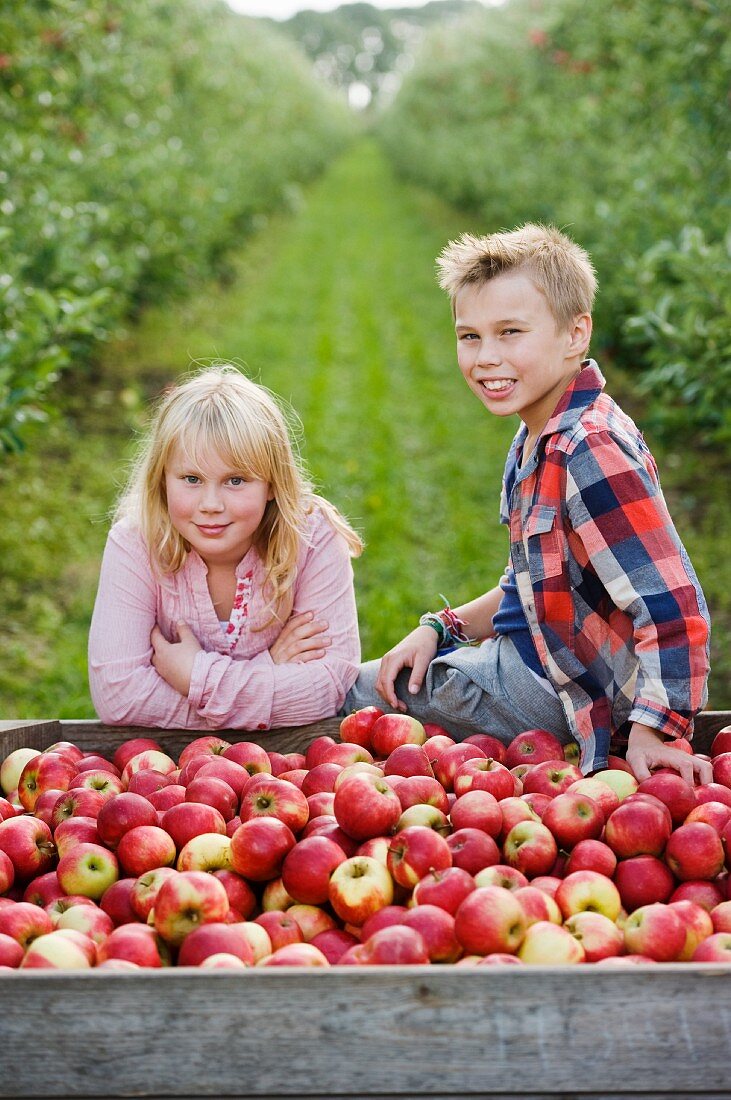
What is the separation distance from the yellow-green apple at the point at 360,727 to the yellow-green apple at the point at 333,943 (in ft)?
2.61

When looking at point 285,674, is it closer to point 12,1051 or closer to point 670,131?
point 12,1051

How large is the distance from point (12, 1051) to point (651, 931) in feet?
3.14

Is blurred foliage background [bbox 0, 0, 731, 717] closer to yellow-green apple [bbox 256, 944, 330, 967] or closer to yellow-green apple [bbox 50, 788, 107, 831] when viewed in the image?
yellow-green apple [bbox 50, 788, 107, 831]

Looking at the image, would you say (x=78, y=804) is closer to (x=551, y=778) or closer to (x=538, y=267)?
(x=551, y=778)

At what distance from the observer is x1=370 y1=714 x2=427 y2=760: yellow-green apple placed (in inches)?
105

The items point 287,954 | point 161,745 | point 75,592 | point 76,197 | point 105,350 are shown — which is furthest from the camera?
point 105,350

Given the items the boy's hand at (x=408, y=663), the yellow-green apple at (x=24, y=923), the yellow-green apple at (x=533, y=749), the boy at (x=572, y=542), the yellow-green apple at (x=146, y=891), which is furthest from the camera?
the boy's hand at (x=408, y=663)

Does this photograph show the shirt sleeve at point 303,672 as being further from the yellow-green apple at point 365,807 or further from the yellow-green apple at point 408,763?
the yellow-green apple at point 365,807

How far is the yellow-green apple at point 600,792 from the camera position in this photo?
2205mm

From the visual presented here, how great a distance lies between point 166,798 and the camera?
2350 mm

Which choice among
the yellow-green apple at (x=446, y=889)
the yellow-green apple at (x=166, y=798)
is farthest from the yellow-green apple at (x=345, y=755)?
the yellow-green apple at (x=446, y=889)

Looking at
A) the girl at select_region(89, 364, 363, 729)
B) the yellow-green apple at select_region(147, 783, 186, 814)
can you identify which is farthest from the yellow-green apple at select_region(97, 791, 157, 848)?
the girl at select_region(89, 364, 363, 729)

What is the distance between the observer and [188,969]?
5.00ft

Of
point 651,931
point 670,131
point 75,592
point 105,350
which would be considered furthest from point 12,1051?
point 105,350
